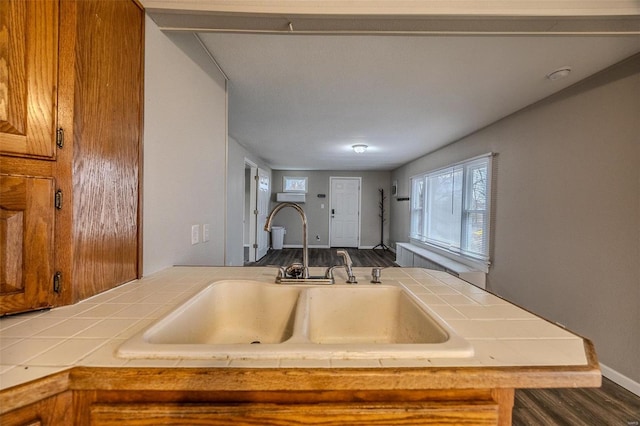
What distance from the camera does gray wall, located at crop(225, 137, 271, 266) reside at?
379 centimetres

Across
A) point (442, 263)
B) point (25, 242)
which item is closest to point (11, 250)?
point (25, 242)

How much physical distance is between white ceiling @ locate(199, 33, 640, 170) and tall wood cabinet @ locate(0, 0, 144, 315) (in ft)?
2.95

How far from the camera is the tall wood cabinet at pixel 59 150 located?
714mm

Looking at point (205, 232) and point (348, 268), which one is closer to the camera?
point (348, 268)

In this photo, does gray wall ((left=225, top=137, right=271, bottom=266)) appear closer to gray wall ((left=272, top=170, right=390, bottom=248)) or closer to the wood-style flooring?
gray wall ((left=272, top=170, right=390, bottom=248))

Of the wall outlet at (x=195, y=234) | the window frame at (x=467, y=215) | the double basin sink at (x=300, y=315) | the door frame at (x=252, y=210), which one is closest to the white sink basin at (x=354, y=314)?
the double basin sink at (x=300, y=315)

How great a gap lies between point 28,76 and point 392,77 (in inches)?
79.2

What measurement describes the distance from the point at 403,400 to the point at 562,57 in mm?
2347

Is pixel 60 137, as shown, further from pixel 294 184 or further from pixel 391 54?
pixel 294 184

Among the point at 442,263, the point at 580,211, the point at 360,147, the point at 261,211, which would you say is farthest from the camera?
the point at 261,211

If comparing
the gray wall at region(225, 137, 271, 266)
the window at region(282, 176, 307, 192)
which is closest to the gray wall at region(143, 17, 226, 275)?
the gray wall at region(225, 137, 271, 266)

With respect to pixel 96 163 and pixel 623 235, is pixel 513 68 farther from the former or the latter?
pixel 96 163

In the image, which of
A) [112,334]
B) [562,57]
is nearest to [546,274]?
[562,57]

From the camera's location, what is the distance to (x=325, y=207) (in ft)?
24.2
